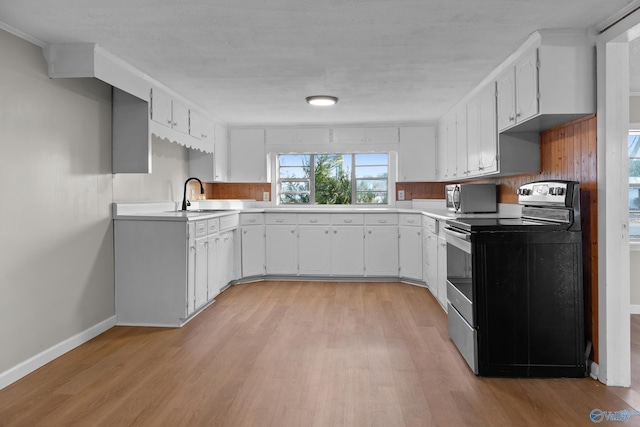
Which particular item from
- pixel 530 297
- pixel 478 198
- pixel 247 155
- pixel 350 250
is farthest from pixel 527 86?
pixel 247 155

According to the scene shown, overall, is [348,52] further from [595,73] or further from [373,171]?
[373,171]

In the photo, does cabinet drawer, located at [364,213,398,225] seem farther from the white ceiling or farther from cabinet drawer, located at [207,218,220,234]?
cabinet drawer, located at [207,218,220,234]

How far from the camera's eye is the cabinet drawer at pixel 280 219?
5305 millimetres

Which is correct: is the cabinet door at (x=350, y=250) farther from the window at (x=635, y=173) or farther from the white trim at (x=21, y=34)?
the white trim at (x=21, y=34)

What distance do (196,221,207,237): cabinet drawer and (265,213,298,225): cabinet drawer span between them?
142 centimetres

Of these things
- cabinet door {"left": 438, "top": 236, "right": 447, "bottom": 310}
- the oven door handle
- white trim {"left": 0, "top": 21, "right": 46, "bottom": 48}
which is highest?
white trim {"left": 0, "top": 21, "right": 46, "bottom": 48}

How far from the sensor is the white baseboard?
247cm

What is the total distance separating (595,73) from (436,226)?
6.52ft

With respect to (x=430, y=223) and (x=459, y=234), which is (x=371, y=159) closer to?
(x=430, y=223)

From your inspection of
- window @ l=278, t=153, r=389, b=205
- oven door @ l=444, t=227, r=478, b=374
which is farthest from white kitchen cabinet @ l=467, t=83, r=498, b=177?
window @ l=278, t=153, r=389, b=205

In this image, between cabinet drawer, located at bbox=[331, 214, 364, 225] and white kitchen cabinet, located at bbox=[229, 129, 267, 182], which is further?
white kitchen cabinet, located at bbox=[229, 129, 267, 182]

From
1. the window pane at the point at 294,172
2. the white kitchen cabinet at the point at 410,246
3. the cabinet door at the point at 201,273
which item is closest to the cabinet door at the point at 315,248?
the white kitchen cabinet at the point at 410,246

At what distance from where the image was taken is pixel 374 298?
4.45m

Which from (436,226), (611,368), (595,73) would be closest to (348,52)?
(595,73)
